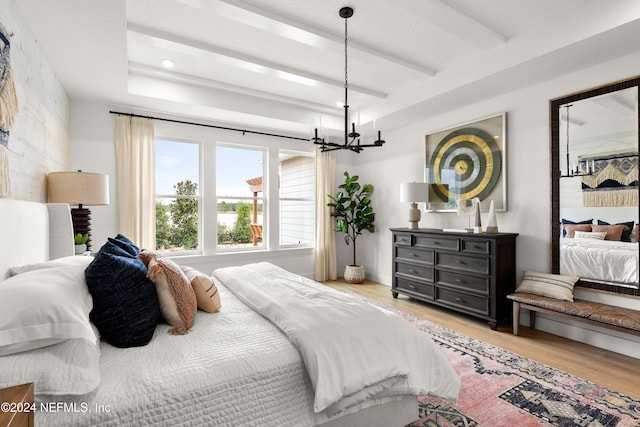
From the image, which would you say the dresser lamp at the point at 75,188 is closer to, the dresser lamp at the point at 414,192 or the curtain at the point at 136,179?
the curtain at the point at 136,179

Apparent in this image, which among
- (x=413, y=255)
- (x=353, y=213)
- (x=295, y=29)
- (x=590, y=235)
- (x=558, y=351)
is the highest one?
(x=295, y=29)

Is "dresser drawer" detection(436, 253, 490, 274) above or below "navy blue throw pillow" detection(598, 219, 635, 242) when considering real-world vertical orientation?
below

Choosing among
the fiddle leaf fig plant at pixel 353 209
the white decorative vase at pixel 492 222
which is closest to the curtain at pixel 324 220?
the fiddle leaf fig plant at pixel 353 209

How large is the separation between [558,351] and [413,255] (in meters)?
A: 1.75

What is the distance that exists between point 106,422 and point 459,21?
3312 millimetres

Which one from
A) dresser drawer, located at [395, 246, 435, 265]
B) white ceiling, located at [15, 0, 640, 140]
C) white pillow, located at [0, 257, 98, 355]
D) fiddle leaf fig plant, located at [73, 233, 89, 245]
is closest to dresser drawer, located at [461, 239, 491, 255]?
dresser drawer, located at [395, 246, 435, 265]

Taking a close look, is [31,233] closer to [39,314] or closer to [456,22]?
[39,314]

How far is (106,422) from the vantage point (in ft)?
3.27

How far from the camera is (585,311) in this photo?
2.59 metres

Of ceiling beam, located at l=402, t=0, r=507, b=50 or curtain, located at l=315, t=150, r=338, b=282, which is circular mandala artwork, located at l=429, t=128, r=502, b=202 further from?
curtain, located at l=315, t=150, r=338, b=282

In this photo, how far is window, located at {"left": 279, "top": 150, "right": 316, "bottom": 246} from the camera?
5.46 meters

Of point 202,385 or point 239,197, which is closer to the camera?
point 202,385

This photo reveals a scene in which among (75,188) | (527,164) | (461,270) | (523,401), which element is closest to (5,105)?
(75,188)

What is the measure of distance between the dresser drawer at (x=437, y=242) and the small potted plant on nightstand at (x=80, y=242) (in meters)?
3.53
